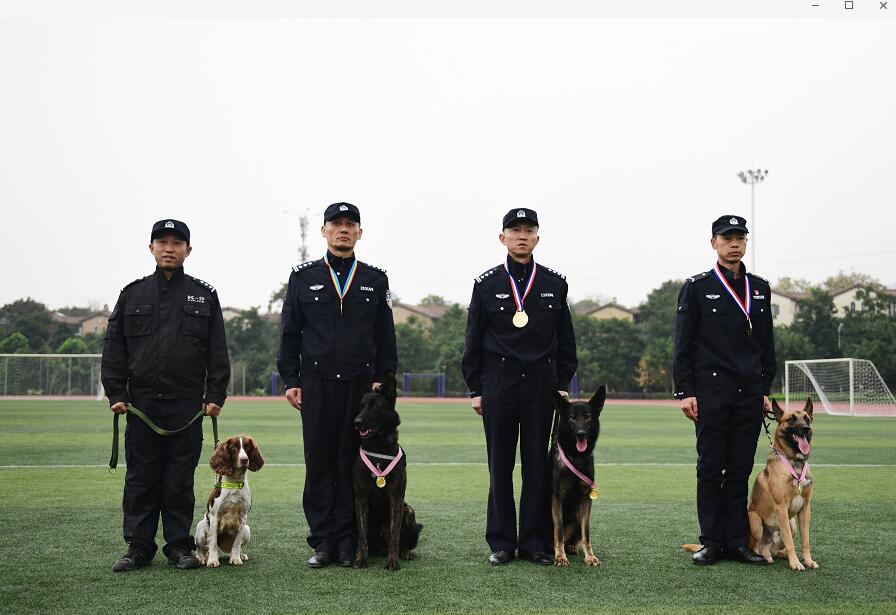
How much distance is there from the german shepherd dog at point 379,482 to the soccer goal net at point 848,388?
27480 mm

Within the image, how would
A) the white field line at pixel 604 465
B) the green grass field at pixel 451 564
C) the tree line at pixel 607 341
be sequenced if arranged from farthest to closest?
the tree line at pixel 607 341 → the white field line at pixel 604 465 → the green grass field at pixel 451 564

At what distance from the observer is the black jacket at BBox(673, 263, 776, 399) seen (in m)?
5.98

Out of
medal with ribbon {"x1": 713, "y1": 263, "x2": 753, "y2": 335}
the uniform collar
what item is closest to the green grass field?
medal with ribbon {"x1": 713, "y1": 263, "x2": 753, "y2": 335}

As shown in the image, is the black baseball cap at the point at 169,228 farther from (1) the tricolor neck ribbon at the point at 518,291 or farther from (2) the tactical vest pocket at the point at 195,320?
(1) the tricolor neck ribbon at the point at 518,291

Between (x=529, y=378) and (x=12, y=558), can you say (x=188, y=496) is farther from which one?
(x=529, y=378)

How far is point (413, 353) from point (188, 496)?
50929 mm

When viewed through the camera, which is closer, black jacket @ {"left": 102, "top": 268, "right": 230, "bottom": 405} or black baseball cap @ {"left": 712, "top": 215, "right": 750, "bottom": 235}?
black jacket @ {"left": 102, "top": 268, "right": 230, "bottom": 405}

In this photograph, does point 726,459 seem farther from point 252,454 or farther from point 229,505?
point 229,505

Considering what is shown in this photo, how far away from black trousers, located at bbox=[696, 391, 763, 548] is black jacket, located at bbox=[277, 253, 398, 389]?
2.32 metres

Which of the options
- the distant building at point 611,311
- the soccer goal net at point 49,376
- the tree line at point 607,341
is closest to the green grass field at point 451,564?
the soccer goal net at point 49,376

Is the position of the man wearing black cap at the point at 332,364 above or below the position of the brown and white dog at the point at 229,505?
above

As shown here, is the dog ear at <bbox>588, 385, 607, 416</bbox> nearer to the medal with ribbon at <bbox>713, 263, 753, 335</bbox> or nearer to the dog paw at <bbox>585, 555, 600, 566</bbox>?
the dog paw at <bbox>585, 555, 600, 566</bbox>

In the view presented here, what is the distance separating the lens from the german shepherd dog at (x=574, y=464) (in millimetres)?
5812

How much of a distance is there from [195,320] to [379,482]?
5.77ft
